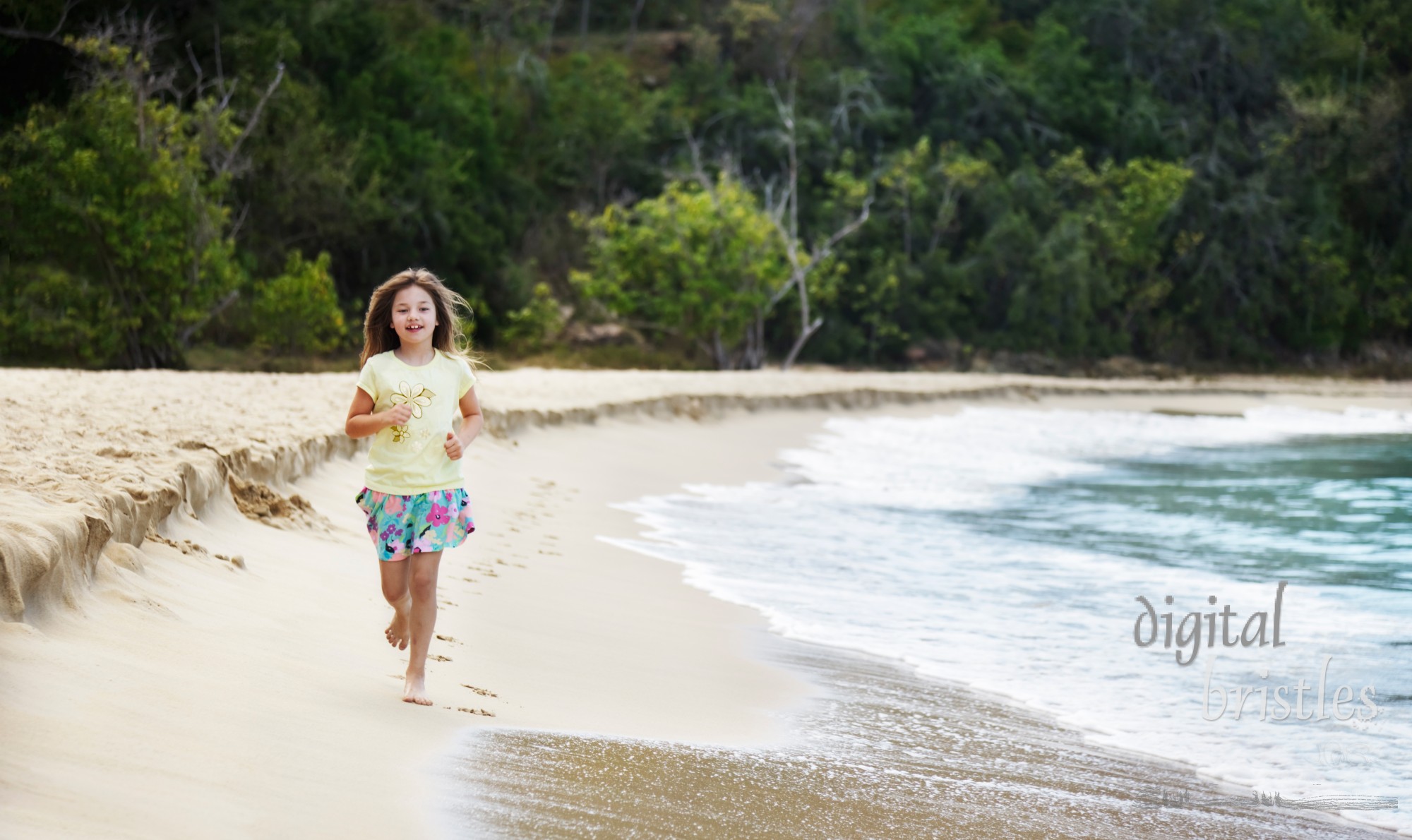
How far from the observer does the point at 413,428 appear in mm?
3756

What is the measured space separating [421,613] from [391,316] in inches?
34.3

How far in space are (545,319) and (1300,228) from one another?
23.9m

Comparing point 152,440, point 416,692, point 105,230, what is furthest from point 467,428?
point 105,230

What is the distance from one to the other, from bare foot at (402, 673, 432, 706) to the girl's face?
0.96m

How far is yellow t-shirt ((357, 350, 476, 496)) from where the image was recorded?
12.3ft

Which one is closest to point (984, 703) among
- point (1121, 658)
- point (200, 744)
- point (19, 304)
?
point (1121, 658)

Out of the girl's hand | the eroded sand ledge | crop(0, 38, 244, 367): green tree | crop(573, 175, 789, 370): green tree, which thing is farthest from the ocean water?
crop(573, 175, 789, 370): green tree

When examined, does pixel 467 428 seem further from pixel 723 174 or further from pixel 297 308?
pixel 723 174

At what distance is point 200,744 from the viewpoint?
2.81m

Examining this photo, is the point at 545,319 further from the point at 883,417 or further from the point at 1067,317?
the point at 1067,317

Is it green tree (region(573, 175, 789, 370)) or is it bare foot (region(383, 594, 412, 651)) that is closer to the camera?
bare foot (region(383, 594, 412, 651))

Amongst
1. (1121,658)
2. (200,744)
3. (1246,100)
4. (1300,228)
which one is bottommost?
(1121,658)

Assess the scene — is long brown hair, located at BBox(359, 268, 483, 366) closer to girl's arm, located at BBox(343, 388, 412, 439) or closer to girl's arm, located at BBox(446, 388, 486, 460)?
girl's arm, located at BBox(446, 388, 486, 460)

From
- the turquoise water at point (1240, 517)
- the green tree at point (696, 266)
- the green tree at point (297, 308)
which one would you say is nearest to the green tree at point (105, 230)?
the green tree at point (297, 308)
